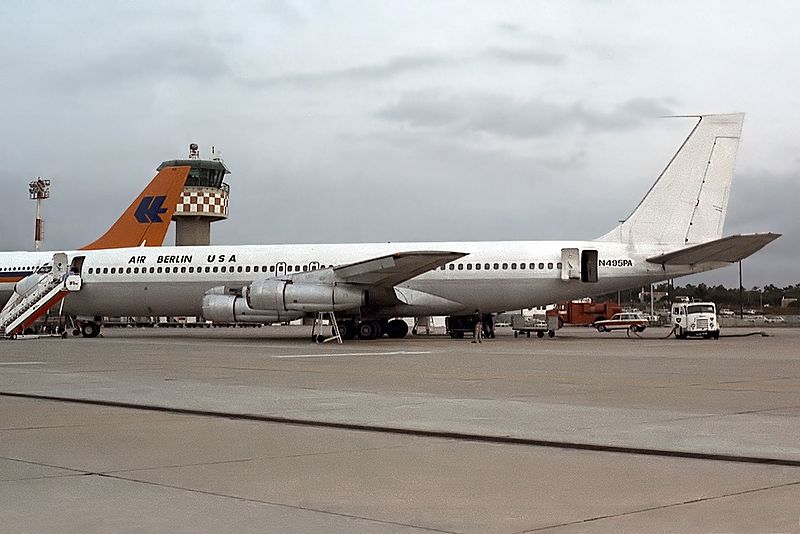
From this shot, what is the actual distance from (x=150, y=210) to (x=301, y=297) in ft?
40.9

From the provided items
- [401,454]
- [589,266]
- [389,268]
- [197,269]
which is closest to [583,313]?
[589,266]

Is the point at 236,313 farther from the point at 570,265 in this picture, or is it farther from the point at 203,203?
the point at 203,203

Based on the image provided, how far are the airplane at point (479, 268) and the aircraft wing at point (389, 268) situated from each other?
5 cm

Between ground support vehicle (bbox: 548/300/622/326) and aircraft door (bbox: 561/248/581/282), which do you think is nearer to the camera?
aircraft door (bbox: 561/248/581/282)

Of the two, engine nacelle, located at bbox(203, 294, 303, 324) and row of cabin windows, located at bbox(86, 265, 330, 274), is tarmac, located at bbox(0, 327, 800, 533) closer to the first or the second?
engine nacelle, located at bbox(203, 294, 303, 324)

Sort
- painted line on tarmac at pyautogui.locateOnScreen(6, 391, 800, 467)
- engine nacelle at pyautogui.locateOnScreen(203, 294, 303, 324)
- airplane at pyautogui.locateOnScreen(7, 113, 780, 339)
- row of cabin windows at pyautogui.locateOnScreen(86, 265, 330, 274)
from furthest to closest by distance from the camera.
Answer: row of cabin windows at pyautogui.locateOnScreen(86, 265, 330, 274), engine nacelle at pyautogui.locateOnScreen(203, 294, 303, 324), airplane at pyautogui.locateOnScreen(7, 113, 780, 339), painted line on tarmac at pyautogui.locateOnScreen(6, 391, 800, 467)

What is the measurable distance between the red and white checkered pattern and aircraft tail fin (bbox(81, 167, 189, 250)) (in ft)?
69.7

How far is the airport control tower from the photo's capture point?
6288cm

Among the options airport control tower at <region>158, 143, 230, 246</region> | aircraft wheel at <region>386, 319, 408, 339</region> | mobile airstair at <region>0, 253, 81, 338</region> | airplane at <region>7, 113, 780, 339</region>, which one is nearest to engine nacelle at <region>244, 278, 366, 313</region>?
airplane at <region>7, 113, 780, 339</region>

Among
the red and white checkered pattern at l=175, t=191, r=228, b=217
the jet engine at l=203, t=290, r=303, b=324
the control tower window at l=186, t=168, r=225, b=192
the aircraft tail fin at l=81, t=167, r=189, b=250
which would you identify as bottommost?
the jet engine at l=203, t=290, r=303, b=324

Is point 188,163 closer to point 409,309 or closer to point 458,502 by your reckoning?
point 409,309

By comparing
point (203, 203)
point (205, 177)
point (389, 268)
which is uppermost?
point (205, 177)

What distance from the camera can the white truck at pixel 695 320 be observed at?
1369 inches

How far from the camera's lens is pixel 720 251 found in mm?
31375
